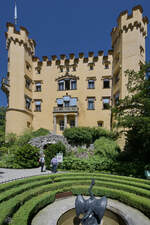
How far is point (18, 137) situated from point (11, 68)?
13.3 m

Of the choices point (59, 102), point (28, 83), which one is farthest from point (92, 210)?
point (28, 83)

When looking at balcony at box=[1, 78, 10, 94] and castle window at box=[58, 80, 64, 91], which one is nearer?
balcony at box=[1, 78, 10, 94]

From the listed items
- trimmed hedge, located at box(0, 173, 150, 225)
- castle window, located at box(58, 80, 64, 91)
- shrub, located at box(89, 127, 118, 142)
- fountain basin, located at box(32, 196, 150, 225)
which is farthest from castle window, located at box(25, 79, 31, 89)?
fountain basin, located at box(32, 196, 150, 225)

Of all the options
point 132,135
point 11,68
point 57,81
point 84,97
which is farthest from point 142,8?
point 11,68

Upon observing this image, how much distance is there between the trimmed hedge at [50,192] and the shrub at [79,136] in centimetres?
868

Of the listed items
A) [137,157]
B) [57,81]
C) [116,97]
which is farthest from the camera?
[57,81]

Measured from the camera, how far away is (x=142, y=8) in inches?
819

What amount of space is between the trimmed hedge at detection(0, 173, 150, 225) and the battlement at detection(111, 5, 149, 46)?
903 inches

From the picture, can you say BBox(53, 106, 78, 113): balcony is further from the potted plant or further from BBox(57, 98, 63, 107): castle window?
the potted plant

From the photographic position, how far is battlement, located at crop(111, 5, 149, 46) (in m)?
20.4

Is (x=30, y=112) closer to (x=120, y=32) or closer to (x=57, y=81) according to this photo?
(x=57, y=81)

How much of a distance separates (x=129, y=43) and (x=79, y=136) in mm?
17479

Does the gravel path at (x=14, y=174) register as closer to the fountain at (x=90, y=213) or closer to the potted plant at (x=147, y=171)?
the fountain at (x=90, y=213)

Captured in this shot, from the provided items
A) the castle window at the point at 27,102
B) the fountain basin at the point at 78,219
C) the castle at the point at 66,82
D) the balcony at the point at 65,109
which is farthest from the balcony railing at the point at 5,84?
the fountain basin at the point at 78,219
